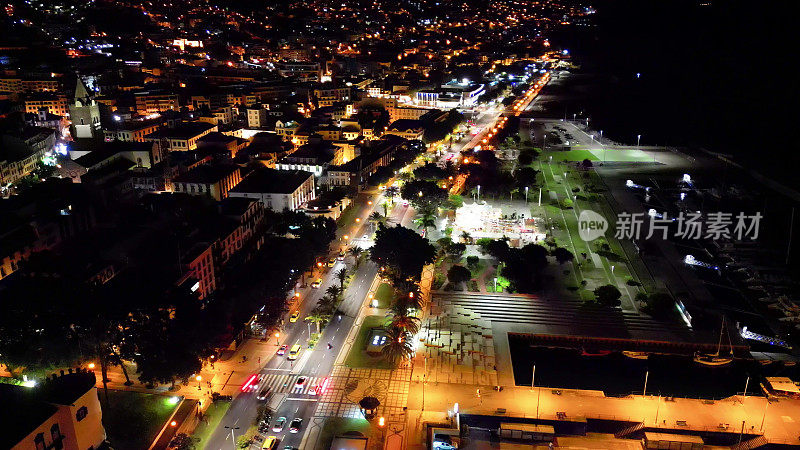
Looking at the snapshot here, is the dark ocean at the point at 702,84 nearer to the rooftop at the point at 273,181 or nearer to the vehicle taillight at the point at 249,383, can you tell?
the rooftop at the point at 273,181

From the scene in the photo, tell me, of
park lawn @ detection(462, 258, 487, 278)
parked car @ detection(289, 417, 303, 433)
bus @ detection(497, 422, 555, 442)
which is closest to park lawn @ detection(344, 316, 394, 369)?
parked car @ detection(289, 417, 303, 433)

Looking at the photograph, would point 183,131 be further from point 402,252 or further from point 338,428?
point 338,428

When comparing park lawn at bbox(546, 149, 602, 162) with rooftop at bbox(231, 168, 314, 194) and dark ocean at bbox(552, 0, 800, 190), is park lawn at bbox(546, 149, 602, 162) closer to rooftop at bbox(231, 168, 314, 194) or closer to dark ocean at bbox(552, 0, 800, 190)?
dark ocean at bbox(552, 0, 800, 190)

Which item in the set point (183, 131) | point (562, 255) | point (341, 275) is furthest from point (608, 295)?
point (183, 131)

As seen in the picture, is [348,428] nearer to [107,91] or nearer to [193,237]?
[193,237]

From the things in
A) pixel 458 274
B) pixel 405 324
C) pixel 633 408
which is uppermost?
pixel 405 324

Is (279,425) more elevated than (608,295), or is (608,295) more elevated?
(608,295)
